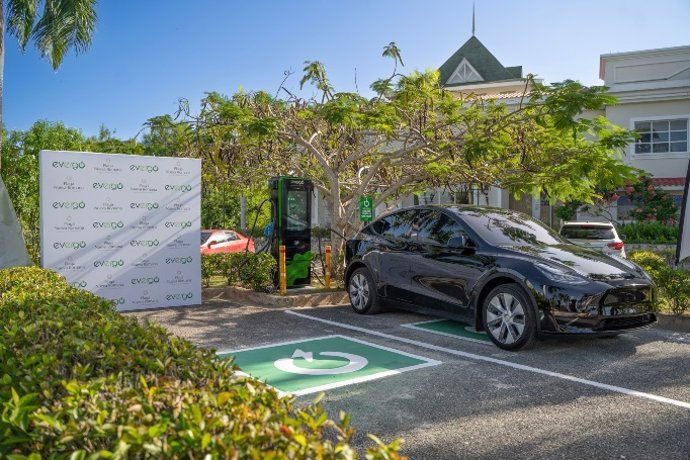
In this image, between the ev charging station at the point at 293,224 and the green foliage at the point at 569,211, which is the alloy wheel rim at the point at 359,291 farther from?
the green foliage at the point at 569,211

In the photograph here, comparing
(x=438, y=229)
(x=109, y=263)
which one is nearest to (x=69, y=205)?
(x=109, y=263)

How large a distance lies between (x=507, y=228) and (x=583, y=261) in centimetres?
120

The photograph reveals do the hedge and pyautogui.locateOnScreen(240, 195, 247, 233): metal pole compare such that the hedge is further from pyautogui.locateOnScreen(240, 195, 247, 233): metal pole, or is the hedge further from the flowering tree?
pyautogui.locateOnScreen(240, 195, 247, 233): metal pole

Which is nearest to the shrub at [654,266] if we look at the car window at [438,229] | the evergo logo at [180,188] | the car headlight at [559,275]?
the car headlight at [559,275]

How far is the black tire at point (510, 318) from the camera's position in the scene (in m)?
6.47

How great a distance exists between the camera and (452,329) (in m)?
8.07

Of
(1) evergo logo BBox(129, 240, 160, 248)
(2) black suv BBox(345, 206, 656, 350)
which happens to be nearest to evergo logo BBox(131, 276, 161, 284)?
(1) evergo logo BBox(129, 240, 160, 248)

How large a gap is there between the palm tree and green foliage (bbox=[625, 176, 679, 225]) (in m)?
18.7

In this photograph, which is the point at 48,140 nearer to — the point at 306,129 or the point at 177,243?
the point at 306,129

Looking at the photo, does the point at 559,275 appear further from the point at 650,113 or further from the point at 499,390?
the point at 650,113

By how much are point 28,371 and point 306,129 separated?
1070 centimetres

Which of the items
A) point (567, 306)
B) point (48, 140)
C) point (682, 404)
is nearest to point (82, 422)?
point (682, 404)

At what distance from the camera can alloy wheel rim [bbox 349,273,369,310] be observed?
9148mm

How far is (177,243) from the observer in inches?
391
